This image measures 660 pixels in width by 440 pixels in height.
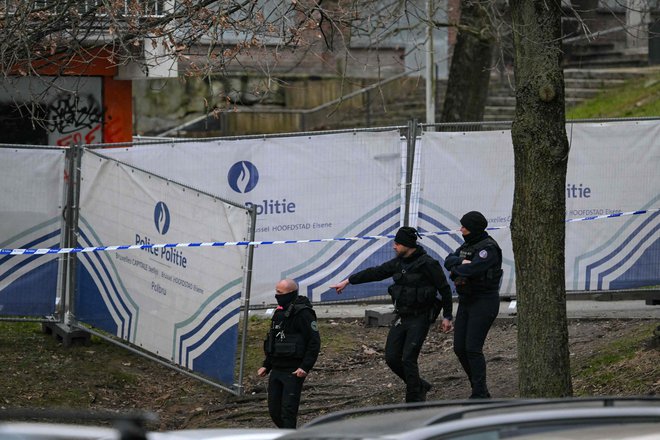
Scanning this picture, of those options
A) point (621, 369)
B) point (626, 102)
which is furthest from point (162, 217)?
point (626, 102)

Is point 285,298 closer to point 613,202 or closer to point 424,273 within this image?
point 424,273

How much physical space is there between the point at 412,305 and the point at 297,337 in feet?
3.66

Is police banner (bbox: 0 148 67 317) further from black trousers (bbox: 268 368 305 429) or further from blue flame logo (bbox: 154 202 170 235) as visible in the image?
black trousers (bbox: 268 368 305 429)

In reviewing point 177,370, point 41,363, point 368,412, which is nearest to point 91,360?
point 41,363

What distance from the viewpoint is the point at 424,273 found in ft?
29.8

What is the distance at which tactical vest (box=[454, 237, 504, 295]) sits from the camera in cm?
890

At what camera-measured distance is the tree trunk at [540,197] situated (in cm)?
757

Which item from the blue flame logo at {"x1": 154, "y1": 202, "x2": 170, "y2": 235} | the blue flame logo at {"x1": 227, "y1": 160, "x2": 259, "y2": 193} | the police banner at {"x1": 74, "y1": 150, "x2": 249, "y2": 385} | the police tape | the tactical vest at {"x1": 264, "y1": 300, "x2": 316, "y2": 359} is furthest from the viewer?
the blue flame logo at {"x1": 227, "y1": 160, "x2": 259, "y2": 193}

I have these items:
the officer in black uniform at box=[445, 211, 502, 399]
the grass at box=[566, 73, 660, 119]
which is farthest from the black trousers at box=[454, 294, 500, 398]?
the grass at box=[566, 73, 660, 119]

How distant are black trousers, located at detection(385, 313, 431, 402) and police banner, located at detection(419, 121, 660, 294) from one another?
3328mm

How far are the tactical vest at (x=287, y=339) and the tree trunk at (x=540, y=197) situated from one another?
5.75 ft

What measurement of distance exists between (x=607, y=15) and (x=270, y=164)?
1891 centimetres

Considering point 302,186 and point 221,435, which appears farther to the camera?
point 302,186

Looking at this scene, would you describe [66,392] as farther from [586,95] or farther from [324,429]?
[586,95]
